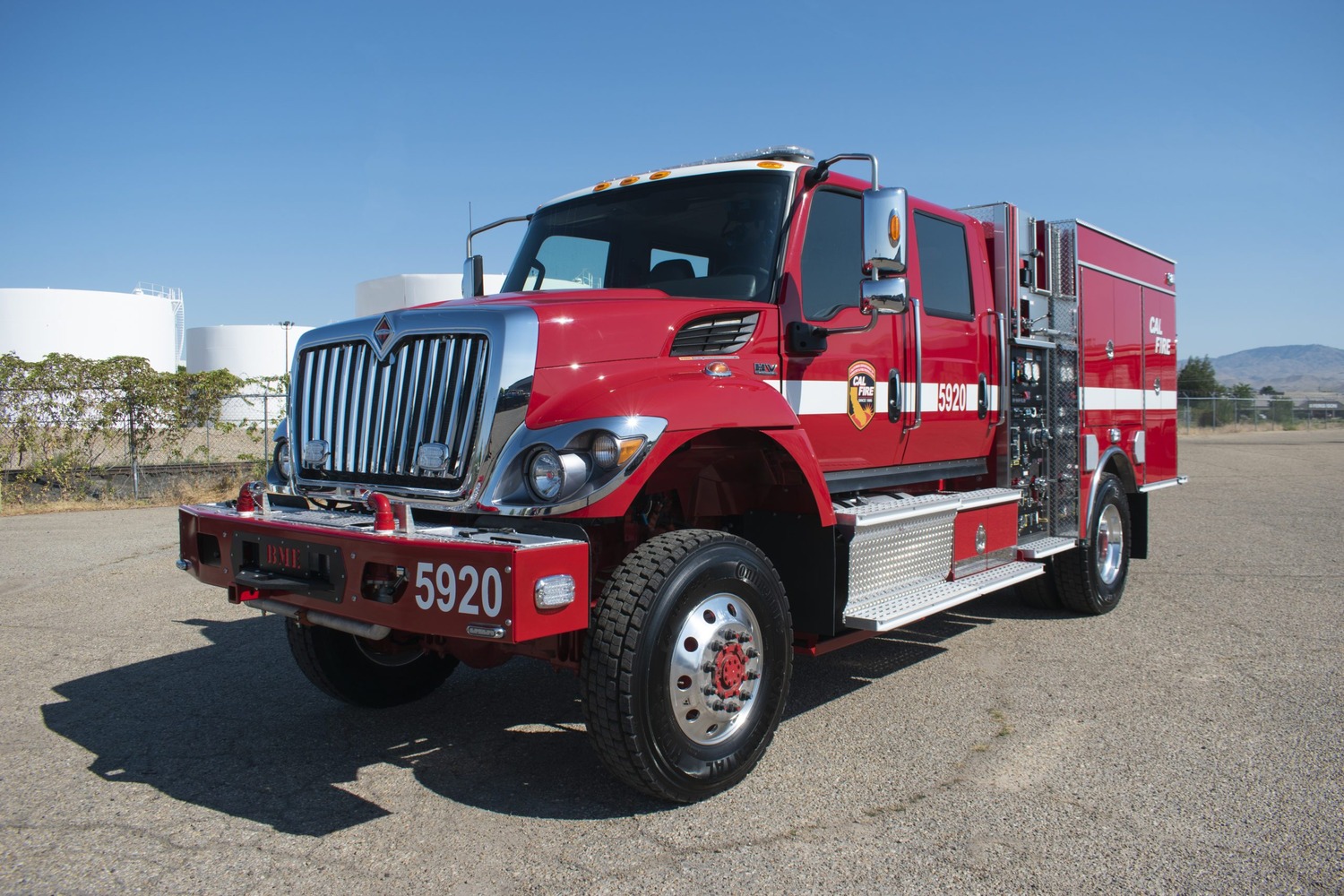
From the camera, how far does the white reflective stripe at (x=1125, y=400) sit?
718 cm

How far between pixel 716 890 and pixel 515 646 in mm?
1223

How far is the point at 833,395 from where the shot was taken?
15.3 feet

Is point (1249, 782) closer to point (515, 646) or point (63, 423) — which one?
point (515, 646)

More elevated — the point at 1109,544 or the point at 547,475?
the point at 547,475

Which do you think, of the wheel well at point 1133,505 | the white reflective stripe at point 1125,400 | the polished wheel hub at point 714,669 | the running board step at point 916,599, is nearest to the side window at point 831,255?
the running board step at point 916,599

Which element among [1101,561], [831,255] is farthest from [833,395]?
[1101,561]

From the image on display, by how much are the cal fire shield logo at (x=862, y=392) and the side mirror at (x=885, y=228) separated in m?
0.77

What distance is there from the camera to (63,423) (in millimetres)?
14031

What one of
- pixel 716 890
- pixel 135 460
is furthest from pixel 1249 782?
pixel 135 460

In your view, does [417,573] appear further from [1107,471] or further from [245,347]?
[245,347]

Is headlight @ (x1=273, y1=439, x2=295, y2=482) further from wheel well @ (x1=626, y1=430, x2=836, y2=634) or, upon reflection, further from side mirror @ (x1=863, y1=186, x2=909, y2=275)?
side mirror @ (x1=863, y1=186, x2=909, y2=275)

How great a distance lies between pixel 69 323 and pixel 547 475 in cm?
5678

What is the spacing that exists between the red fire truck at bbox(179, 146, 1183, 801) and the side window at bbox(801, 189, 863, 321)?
0.02m

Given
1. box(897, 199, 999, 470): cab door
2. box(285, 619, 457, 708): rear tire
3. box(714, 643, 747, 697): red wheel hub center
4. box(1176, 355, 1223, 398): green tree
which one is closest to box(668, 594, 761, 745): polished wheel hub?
box(714, 643, 747, 697): red wheel hub center
